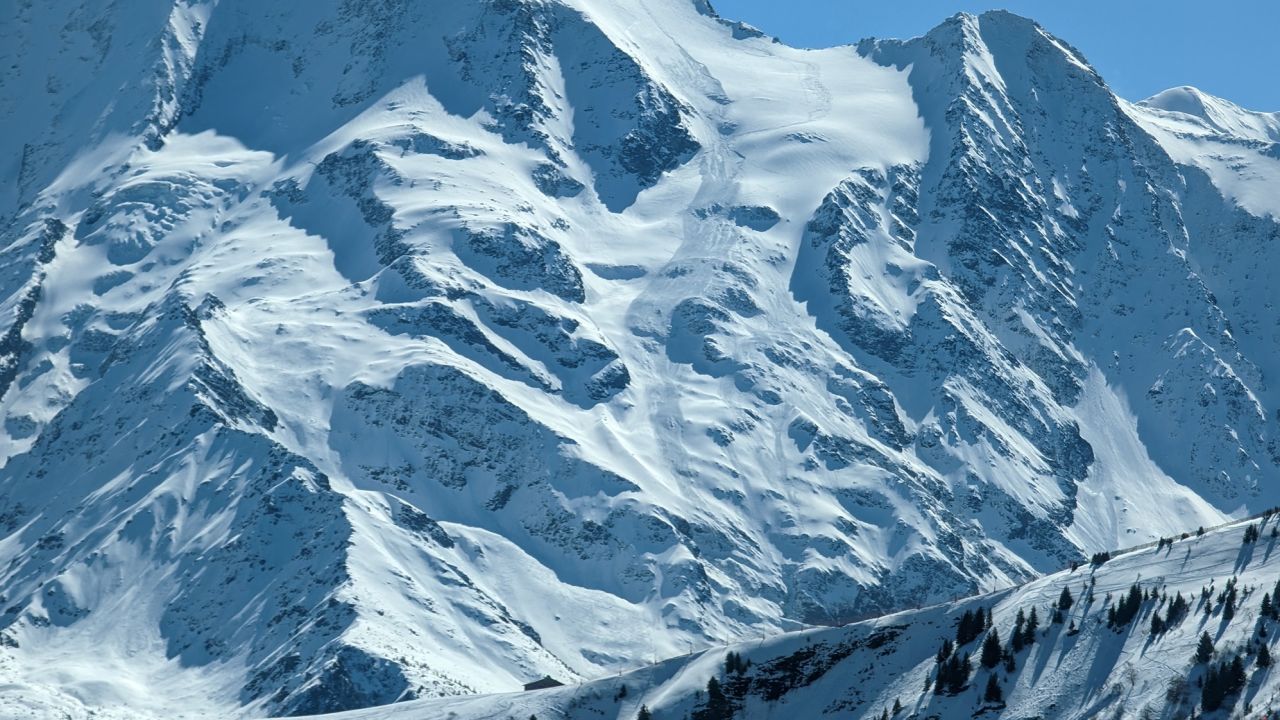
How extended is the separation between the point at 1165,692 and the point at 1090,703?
680 centimetres

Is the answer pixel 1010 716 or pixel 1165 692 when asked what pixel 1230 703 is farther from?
pixel 1010 716

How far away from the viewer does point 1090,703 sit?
197m

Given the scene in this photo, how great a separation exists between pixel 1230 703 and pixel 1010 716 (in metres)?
18.5

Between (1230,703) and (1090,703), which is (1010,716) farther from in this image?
(1230,703)

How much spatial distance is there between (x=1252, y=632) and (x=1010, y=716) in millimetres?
19726

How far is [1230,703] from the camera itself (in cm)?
18750

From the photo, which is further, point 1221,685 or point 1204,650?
point 1204,650

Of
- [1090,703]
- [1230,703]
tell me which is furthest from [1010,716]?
[1230,703]

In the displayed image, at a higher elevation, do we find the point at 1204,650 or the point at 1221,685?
the point at 1204,650

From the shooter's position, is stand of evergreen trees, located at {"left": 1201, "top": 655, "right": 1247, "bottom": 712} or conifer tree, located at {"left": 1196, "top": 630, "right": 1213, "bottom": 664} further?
conifer tree, located at {"left": 1196, "top": 630, "right": 1213, "bottom": 664}

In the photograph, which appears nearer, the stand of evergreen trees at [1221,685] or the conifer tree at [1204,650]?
the stand of evergreen trees at [1221,685]

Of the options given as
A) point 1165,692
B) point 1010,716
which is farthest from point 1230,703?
point 1010,716

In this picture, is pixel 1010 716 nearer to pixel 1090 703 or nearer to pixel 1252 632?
pixel 1090 703
